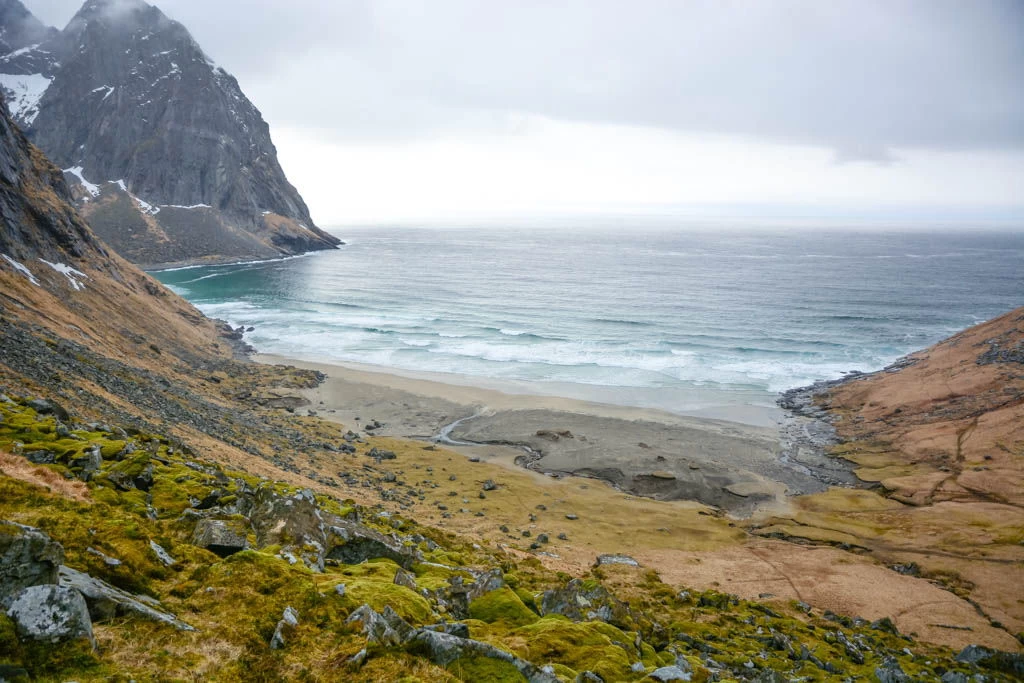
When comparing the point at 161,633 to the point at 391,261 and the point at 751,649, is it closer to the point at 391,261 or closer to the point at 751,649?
the point at 751,649

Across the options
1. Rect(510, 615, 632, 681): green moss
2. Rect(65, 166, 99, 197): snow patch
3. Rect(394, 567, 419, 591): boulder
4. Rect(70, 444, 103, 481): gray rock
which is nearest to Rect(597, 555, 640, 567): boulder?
Rect(510, 615, 632, 681): green moss

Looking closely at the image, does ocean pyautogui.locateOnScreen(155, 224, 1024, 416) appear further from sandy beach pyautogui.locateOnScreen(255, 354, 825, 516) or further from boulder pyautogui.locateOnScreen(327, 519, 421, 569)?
boulder pyautogui.locateOnScreen(327, 519, 421, 569)

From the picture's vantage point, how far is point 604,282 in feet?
425

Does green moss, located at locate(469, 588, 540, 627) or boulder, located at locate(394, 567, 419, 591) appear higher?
boulder, located at locate(394, 567, 419, 591)

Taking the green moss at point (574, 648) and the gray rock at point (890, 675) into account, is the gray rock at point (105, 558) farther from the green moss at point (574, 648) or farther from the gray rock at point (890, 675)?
the gray rock at point (890, 675)

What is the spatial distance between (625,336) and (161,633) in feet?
246

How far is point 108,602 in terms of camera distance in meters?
7.70

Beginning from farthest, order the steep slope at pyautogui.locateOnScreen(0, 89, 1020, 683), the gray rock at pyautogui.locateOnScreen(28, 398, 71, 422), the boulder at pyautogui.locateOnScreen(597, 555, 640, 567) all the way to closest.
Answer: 1. the boulder at pyautogui.locateOnScreen(597, 555, 640, 567)
2. the gray rock at pyautogui.locateOnScreen(28, 398, 71, 422)
3. the steep slope at pyautogui.locateOnScreen(0, 89, 1020, 683)

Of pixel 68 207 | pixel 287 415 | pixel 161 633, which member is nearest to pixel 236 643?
pixel 161 633

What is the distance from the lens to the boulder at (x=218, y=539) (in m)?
11.1

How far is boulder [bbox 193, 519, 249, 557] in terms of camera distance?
11125mm

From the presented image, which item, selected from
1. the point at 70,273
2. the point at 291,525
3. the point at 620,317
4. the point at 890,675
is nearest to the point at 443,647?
the point at 291,525

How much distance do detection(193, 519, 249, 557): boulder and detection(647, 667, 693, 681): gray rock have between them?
853 cm

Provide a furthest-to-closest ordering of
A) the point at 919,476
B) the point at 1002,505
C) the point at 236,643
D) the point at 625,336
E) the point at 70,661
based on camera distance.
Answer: the point at 625,336 → the point at 919,476 → the point at 1002,505 → the point at 236,643 → the point at 70,661
